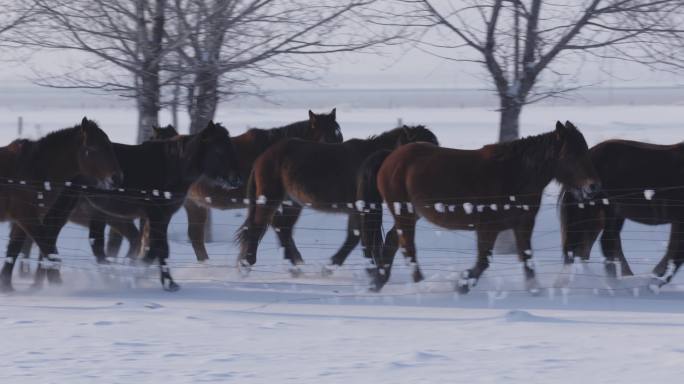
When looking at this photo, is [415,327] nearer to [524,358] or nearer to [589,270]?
[524,358]

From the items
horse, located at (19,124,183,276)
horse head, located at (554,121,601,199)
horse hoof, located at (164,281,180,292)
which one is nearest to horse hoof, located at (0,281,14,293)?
horse, located at (19,124,183,276)

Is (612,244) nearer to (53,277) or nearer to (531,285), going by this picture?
(531,285)

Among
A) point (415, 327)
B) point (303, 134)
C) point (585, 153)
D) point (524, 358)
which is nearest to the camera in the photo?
point (524, 358)

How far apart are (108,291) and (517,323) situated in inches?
163

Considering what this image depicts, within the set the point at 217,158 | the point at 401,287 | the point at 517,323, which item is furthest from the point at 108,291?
the point at 517,323

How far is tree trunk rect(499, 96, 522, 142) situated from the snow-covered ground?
1.57 metres

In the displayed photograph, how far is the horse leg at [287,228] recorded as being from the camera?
11383 mm

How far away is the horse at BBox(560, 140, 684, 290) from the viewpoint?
9.77 m

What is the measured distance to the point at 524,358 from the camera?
6660 millimetres

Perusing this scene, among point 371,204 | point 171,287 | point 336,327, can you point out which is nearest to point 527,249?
point 371,204

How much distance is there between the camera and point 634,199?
9.82m

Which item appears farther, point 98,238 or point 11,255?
point 98,238

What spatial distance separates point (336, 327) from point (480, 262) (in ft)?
6.74

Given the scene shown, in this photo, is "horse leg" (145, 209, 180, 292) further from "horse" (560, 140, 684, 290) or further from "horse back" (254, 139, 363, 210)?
"horse" (560, 140, 684, 290)
